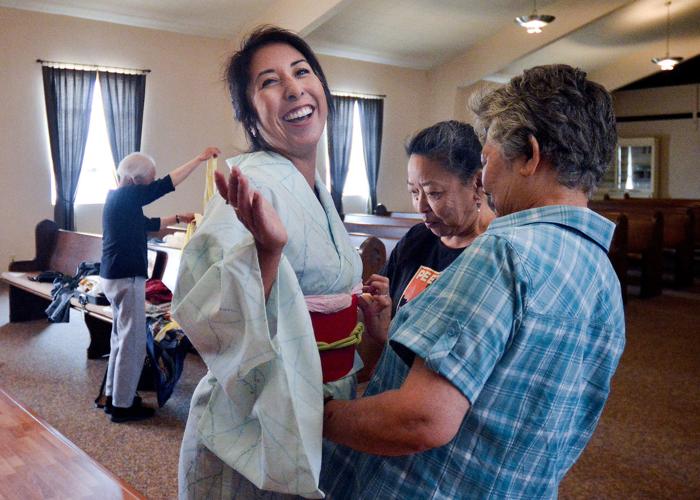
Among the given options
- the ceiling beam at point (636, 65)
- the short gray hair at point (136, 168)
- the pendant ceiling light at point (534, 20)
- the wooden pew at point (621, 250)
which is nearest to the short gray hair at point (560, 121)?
the short gray hair at point (136, 168)

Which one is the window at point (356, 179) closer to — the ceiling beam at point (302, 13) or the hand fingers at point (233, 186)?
the ceiling beam at point (302, 13)

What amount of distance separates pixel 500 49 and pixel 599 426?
25.0ft

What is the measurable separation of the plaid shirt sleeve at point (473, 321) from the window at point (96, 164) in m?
7.85

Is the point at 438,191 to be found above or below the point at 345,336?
above

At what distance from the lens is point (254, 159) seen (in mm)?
1061

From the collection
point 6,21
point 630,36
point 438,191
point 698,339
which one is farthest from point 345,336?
point 630,36

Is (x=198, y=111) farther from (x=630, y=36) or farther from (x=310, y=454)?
(x=310, y=454)

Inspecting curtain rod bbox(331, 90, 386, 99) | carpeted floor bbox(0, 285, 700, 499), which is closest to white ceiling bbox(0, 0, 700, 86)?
curtain rod bbox(331, 90, 386, 99)

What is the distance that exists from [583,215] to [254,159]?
491 mm

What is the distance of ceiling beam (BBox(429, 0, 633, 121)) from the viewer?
877 centimetres

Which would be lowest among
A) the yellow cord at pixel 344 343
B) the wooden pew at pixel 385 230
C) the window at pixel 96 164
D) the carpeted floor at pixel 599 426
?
the carpeted floor at pixel 599 426

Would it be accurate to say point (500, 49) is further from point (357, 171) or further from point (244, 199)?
point (244, 199)

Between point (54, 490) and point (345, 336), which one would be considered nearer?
point (345, 336)

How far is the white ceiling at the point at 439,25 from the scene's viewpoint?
25.7 feet
